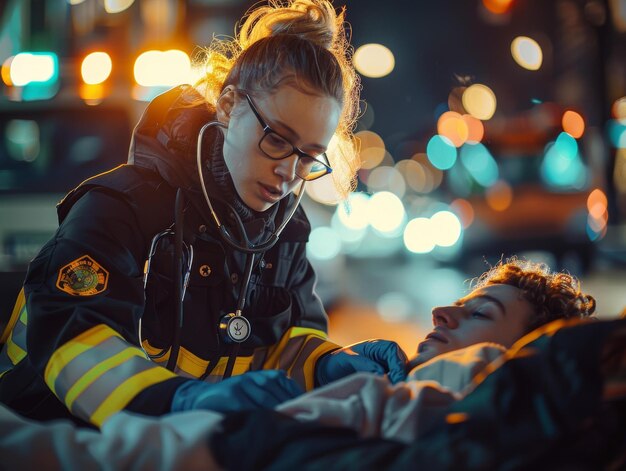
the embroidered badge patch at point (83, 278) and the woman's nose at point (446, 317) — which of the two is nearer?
the embroidered badge patch at point (83, 278)

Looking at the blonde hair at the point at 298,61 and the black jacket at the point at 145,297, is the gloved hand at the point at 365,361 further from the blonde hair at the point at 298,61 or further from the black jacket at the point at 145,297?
the blonde hair at the point at 298,61

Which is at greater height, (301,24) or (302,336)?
(301,24)

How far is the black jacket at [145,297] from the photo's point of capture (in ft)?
6.15

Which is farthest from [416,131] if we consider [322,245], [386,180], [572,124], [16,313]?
[16,313]

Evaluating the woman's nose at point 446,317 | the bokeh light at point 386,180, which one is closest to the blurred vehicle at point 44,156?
the woman's nose at point 446,317

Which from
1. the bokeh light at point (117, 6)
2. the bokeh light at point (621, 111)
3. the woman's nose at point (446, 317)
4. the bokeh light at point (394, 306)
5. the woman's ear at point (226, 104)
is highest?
the bokeh light at point (117, 6)

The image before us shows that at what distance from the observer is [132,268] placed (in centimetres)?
209

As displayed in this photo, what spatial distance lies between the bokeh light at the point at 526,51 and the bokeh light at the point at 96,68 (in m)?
6.61

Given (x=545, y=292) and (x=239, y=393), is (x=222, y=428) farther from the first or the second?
(x=545, y=292)

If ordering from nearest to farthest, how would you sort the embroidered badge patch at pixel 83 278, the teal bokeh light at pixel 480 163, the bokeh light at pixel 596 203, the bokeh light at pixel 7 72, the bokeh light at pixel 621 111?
1. the embroidered badge patch at pixel 83 278
2. the bokeh light at pixel 7 72
3. the bokeh light at pixel 596 203
4. the teal bokeh light at pixel 480 163
5. the bokeh light at pixel 621 111

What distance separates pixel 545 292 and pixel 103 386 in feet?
3.95

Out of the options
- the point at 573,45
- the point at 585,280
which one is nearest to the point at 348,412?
the point at 585,280

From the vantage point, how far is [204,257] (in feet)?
7.68

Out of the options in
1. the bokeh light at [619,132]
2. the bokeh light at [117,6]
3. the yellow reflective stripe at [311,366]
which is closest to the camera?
the yellow reflective stripe at [311,366]
